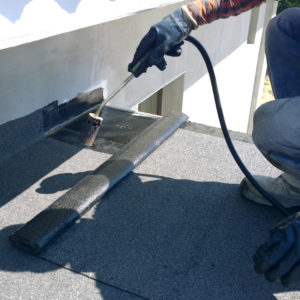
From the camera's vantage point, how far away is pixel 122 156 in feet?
6.95

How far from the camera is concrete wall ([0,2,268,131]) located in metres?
2.14

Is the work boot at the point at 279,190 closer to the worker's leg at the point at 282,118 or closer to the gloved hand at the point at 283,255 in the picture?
the worker's leg at the point at 282,118

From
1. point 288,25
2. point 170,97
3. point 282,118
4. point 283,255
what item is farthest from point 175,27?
point 170,97

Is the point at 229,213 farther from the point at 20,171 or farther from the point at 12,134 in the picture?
the point at 12,134

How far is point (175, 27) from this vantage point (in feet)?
5.84

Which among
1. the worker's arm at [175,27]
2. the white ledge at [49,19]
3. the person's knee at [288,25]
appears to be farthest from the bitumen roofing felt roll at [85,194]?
the person's knee at [288,25]

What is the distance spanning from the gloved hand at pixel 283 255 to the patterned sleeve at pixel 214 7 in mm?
999

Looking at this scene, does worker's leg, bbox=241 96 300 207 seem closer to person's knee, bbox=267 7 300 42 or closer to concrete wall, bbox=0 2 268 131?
person's knee, bbox=267 7 300 42

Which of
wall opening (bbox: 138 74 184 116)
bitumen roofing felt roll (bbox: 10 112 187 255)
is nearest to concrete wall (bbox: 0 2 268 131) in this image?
wall opening (bbox: 138 74 184 116)

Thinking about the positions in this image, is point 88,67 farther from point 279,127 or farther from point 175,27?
point 279,127

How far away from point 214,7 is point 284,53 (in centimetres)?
38

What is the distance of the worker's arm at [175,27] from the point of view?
→ 177 centimetres

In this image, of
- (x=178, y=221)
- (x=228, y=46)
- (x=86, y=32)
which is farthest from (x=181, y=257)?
(x=228, y=46)

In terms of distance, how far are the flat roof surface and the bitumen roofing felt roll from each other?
4 centimetres
